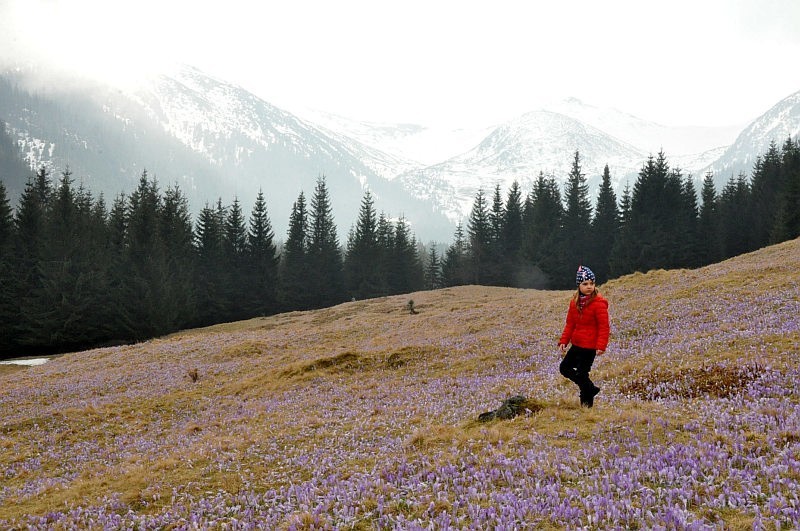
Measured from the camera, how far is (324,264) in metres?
111

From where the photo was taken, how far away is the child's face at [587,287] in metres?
11.0

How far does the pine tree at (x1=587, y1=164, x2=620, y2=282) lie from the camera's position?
10769 cm

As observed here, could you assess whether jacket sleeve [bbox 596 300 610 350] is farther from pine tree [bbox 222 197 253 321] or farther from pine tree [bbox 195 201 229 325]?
pine tree [bbox 222 197 253 321]

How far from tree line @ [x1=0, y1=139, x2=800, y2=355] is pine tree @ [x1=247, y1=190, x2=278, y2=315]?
254 mm

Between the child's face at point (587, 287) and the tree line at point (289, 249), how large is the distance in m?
76.0

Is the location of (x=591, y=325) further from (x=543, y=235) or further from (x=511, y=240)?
(x=511, y=240)

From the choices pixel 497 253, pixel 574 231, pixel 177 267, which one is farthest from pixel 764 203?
pixel 177 267

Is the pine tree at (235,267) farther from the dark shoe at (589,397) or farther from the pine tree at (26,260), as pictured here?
the dark shoe at (589,397)

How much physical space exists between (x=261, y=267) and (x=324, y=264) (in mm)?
14308

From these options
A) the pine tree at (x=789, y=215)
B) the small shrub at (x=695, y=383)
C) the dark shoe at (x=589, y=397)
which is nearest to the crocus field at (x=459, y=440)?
the small shrub at (x=695, y=383)

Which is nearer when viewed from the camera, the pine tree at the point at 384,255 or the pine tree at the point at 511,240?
the pine tree at the point at 384,255

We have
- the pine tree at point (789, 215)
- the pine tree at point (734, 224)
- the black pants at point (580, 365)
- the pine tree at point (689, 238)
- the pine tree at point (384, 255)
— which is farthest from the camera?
the pine tree at point (384, 255)

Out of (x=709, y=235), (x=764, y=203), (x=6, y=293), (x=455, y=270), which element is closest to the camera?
(x=6, y=293)

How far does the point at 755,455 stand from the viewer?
712cm
